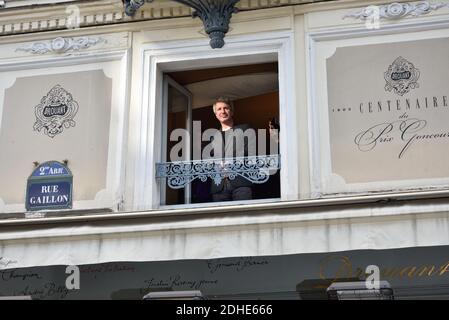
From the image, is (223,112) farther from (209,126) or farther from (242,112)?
(242,112)

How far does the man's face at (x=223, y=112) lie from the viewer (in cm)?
809

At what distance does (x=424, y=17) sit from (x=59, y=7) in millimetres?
3884

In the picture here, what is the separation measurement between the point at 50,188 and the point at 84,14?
198cm

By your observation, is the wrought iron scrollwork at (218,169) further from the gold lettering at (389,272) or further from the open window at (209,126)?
the gold lettering at (389,272)

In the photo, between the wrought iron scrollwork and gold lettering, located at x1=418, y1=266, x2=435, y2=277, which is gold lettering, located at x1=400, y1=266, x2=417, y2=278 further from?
the wrought iron scrollwork

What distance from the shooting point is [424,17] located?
7.34m

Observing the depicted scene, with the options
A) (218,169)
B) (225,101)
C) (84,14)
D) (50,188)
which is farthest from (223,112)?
(50,188)

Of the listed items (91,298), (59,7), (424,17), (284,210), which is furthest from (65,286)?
(424,17)

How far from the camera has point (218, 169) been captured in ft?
24.8

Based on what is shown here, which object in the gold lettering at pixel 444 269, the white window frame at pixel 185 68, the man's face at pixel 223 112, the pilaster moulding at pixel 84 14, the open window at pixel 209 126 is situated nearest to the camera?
the gold lettering at pixel 444 269

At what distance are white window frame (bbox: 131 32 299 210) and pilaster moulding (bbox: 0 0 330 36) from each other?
335 millimetres
